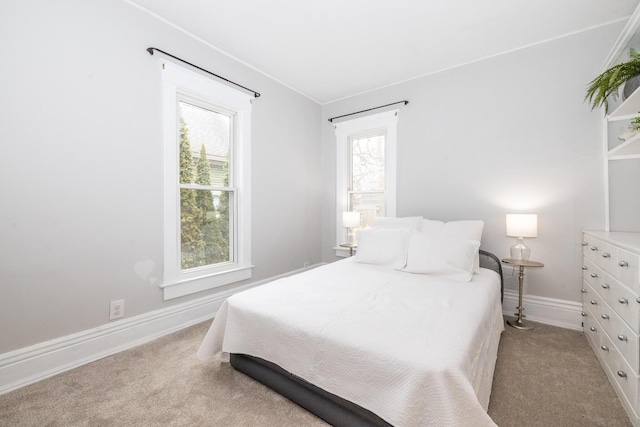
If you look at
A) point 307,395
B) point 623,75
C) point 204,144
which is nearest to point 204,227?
point 204,144

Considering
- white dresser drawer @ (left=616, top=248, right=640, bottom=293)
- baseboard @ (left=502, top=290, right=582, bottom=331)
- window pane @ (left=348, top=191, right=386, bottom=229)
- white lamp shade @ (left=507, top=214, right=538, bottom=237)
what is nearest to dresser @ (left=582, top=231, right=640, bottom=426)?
white dresser drawer @ (left=616, top=248, right=640, bottom=293)

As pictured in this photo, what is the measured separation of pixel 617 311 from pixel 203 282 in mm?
3163

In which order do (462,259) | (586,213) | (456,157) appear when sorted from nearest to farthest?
1. (462,259)
2. (586,213)
3. (456,157)

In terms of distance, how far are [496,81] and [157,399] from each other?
400 cm

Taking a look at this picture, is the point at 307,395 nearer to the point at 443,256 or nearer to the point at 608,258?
the point at 443,256

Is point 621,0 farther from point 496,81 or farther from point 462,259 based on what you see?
point 462,259

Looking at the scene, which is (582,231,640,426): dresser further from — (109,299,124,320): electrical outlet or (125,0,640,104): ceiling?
(109,299,124,320): electrical outlet

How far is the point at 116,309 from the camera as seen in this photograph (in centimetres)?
215

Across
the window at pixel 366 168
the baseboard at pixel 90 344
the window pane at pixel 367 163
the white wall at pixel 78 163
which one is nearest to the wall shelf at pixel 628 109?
the window at pixel 366 168

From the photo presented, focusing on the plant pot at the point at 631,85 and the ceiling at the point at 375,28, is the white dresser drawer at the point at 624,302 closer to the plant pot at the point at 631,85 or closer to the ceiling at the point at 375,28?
the plant pot at the point at 631,85

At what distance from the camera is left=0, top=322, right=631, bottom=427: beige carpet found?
56.4 inches

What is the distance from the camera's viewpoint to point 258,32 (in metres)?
2.56

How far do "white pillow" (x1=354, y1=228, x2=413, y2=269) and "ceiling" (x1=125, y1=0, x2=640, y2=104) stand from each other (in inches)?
74.2

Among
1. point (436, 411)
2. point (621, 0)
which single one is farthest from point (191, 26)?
point (621, 0)
